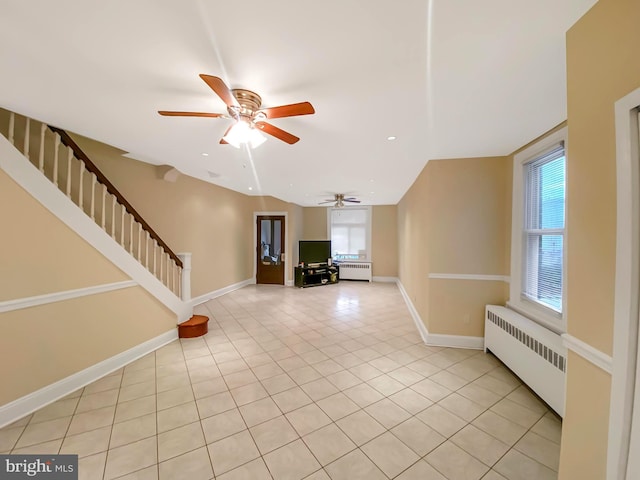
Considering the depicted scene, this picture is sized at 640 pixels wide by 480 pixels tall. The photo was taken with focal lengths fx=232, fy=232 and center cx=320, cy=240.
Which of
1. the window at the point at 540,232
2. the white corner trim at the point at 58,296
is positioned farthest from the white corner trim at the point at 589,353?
the white corner trim at the point at 58,296

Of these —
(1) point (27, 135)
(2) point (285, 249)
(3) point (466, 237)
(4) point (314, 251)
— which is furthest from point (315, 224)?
(1) point (27, 135)

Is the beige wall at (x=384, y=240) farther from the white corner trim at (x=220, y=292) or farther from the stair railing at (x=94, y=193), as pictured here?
the stair railing at (x=94, y=193)

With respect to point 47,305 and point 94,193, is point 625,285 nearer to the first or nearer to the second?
point 47,305

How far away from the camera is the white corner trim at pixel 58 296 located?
1.88m

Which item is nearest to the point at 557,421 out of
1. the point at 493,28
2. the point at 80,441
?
the point at 493,28

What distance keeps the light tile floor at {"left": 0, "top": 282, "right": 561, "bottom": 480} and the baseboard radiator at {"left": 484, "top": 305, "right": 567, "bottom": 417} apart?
165mm

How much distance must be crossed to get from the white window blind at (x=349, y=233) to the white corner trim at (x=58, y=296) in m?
5.95

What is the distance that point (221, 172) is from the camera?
159 inches

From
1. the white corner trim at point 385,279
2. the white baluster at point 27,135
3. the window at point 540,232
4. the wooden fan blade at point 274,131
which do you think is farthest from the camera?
the white corner trim at point 385,279

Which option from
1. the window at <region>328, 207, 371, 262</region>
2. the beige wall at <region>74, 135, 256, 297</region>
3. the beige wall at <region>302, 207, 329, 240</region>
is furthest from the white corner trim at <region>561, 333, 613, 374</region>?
the beige wall at <region>302, 207, 329, 240</region>

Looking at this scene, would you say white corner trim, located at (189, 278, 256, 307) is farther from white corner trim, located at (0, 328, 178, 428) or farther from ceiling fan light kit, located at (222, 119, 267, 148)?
ceiling fan light kit, located at (222, 119, 267, 148)

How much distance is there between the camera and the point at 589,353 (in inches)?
40.4

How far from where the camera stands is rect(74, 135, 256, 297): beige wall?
3.40 meters

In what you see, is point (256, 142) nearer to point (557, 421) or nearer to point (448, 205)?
point (448, 205)
